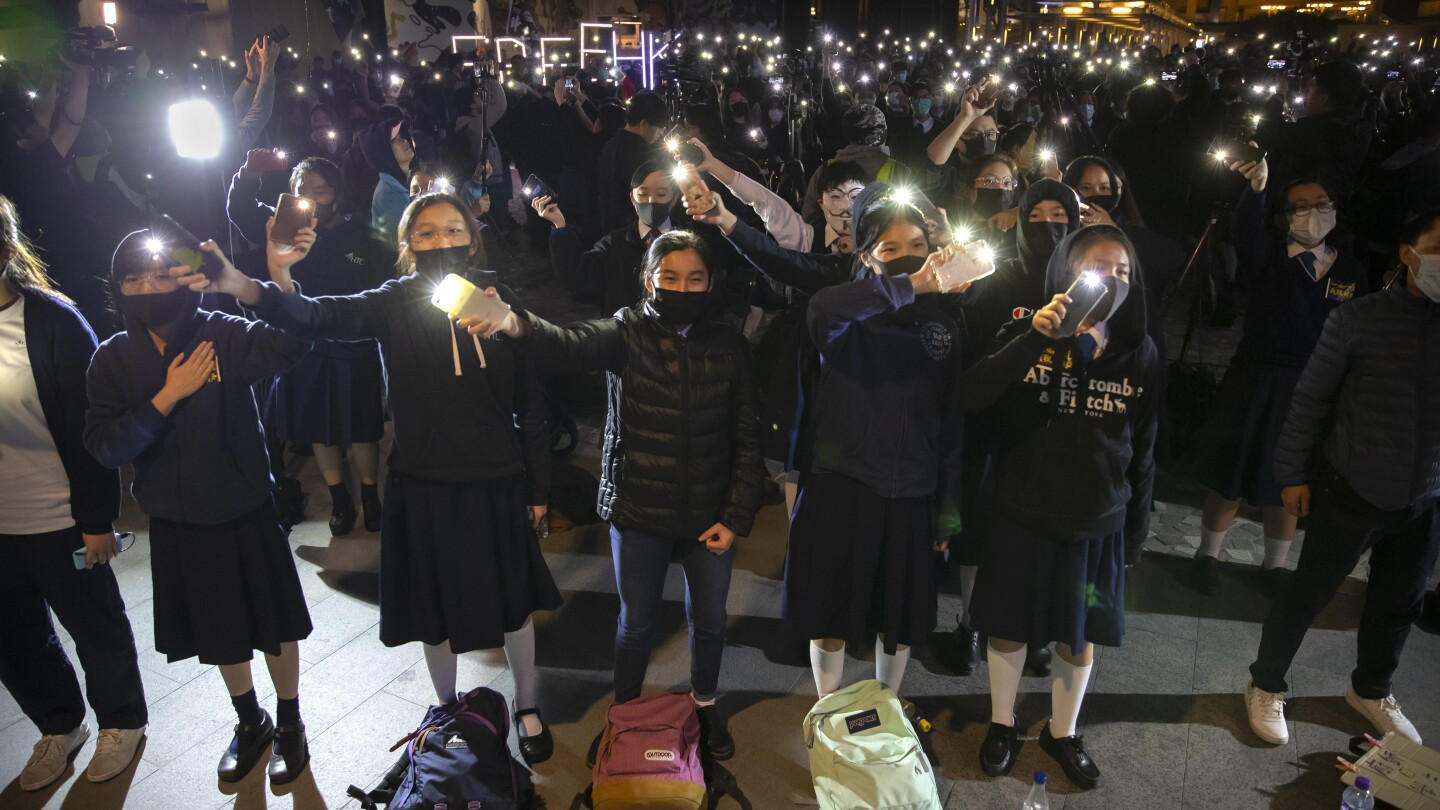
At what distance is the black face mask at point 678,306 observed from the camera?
2951 millimetres

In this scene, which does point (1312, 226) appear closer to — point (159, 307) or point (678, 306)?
point (678, 306)

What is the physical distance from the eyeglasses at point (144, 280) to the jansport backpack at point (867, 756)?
2505 millimetres

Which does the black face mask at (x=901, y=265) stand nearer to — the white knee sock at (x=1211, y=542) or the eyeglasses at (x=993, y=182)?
the eyeglasses at (x=993, y=182)

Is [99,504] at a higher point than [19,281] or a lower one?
lower

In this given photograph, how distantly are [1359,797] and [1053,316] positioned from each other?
1800mm

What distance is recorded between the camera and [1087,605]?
10.1ft

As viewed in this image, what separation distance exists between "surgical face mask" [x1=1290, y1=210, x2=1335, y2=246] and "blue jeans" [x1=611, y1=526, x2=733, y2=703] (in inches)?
110

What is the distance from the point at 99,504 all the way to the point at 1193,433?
15.9 ft

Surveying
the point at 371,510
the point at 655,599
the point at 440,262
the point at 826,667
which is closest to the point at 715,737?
the point at 826,667

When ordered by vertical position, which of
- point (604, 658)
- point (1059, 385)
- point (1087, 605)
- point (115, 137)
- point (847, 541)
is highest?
point (115, 137)

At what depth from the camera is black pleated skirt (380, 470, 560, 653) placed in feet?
10.1

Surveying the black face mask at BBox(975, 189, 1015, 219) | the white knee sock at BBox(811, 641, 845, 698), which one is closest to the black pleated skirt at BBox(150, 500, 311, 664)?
the white knee sock at BBox(811, 641, 845, 698)

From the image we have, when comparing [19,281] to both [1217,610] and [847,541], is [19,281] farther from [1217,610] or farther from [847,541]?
[1217,610]

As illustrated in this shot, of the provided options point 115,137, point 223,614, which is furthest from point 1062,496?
point 115,137
